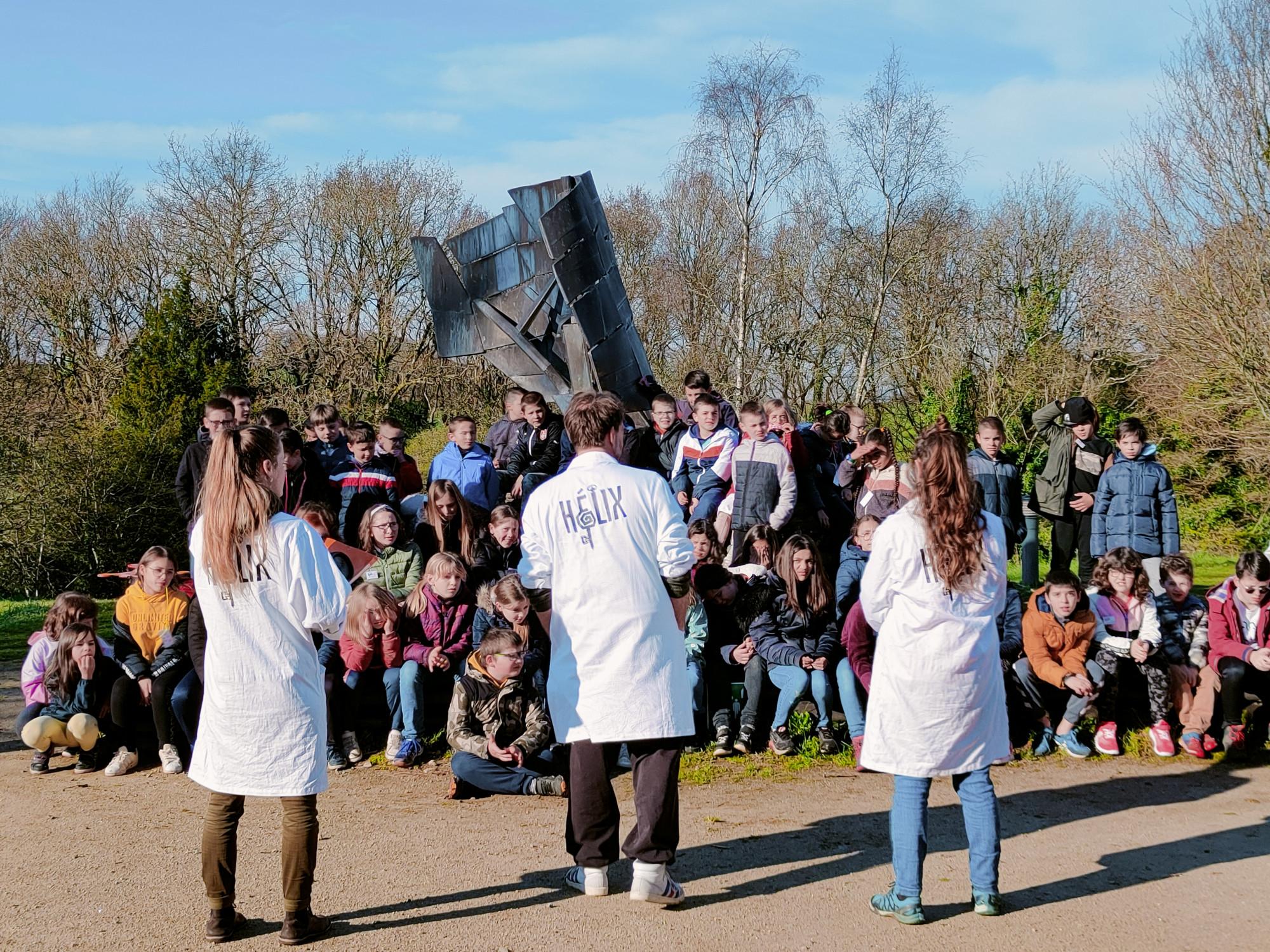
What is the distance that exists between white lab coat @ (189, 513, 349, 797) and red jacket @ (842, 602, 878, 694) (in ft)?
10.4

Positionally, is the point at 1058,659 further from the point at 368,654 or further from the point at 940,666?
the point at 368,654

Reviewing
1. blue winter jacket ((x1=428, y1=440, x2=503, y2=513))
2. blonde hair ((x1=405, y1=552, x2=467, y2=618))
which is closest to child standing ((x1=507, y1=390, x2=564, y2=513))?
blue winter jacket ((x1=428, y1=440, x2=503, y2=513))

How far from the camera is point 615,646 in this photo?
434 centimetres

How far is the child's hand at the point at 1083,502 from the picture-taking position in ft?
30.4

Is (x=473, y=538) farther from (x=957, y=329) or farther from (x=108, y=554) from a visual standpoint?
(x=957, y=329)

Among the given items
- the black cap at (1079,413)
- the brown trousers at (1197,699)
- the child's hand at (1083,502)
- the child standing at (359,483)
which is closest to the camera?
the brown trousers at (1197,699)

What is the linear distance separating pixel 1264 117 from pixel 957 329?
859 cm

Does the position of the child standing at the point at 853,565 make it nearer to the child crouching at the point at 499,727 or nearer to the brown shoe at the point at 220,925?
the child crouching at the point at 499,727

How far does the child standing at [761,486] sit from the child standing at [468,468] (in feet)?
6.65

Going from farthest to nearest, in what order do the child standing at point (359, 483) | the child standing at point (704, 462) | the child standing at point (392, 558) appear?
the child standing at point (359, 483) < the child standing at point (704, 462) < the child standing at point (392, 558)

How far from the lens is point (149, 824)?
5543mm

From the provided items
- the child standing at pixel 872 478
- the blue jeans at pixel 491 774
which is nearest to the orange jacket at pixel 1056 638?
the child standing at pixel 872 478

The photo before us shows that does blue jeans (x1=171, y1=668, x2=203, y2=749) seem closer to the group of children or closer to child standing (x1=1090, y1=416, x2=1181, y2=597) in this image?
the group of children

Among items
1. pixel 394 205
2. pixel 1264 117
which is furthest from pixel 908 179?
pixel 394 205
